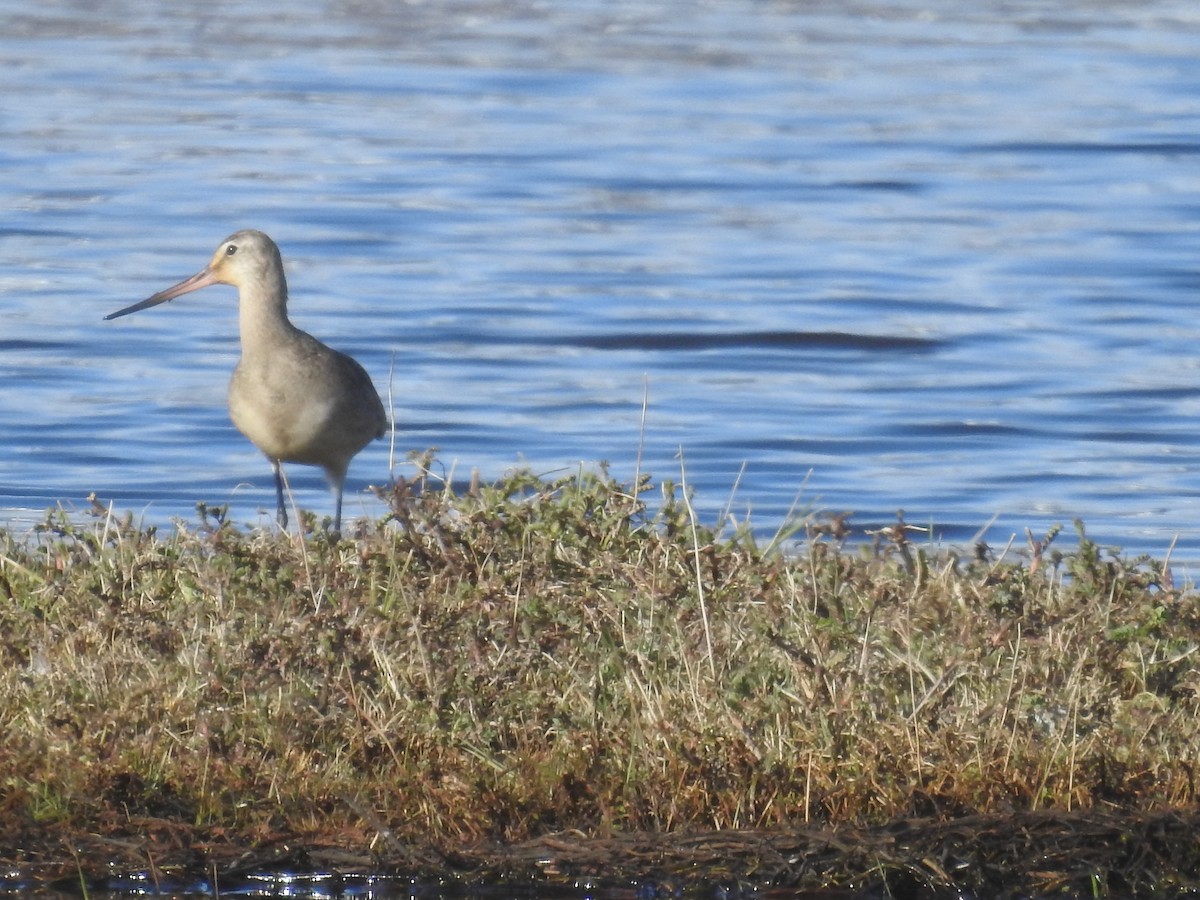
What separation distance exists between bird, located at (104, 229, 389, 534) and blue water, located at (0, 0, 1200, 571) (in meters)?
0.41

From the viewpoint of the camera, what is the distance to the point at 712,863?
5473 millimetres

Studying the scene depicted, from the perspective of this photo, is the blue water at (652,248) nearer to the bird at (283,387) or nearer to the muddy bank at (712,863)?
the bird at (283,387)

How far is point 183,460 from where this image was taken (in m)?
11.2

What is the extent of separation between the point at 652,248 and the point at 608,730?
36.6 ft

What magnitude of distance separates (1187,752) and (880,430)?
6291mm

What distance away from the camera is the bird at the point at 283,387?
28.3 ft

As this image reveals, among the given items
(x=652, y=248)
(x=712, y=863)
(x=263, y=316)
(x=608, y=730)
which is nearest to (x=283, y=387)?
(x=263, y=316)

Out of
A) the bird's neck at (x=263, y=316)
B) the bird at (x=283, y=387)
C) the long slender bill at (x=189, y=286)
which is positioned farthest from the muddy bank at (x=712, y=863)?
the long slender bill at (x=189, y=286)

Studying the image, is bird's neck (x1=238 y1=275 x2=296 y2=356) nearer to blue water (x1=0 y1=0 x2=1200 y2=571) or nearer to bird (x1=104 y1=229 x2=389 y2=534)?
bird (x1=104 y1=229 x2=389 y2=534)

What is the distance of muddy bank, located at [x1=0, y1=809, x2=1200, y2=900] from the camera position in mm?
5445

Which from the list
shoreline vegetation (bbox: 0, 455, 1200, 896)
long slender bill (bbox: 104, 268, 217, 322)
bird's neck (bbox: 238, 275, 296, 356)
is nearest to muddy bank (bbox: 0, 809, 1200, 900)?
shoreline vegetation (bbox: 0, 455, 1200, 896)

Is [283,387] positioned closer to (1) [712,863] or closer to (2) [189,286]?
(2) [189,286]

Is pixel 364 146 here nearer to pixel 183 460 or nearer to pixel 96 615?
pixel 183 460

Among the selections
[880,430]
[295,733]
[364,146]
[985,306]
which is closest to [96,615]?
[295,733]
